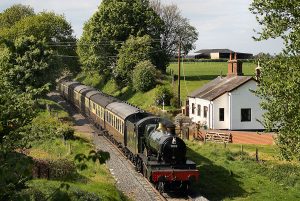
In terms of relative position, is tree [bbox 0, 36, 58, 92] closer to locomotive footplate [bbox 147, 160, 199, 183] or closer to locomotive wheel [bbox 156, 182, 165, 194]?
locomotive wheel [bbox 156, 182, 165, 194]

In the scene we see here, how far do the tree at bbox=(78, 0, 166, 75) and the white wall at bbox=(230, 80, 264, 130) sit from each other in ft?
93.5

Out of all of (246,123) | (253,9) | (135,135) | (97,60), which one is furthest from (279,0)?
(97,60)

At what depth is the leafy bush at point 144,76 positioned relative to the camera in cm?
6136

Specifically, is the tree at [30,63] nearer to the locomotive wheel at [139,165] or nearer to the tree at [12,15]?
the locomotive wheel at [139,165]

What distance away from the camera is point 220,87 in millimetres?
44469

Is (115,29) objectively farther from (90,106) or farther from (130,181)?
(130,181)

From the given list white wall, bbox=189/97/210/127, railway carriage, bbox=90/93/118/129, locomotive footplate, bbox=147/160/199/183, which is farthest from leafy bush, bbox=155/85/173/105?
locomotive footplate, bbox=147/160/199/183

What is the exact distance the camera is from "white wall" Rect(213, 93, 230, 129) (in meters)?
41.7

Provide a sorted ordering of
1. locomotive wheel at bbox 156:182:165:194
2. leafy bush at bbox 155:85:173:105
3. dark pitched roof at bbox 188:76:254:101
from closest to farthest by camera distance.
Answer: locomotive wheel at bbox 156:182:165:194
dark pitched roof at bbox 188:76:254:101
leafy bush at bbox 155:85:173:105

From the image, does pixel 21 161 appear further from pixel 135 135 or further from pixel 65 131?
pixel 65 131

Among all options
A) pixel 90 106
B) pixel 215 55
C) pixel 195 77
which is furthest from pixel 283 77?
pixel 215 55

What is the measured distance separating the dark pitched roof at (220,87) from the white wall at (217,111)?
1.75 feet

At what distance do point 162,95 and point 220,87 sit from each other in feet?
36.8

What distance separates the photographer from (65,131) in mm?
34219
